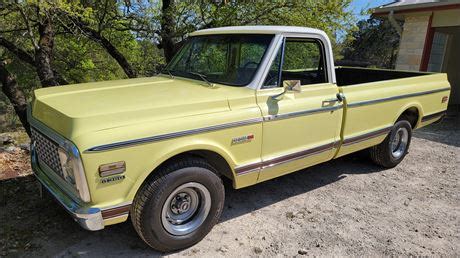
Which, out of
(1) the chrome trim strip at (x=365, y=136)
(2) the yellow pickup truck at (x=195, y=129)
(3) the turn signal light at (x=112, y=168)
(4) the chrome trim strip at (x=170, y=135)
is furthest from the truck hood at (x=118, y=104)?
(1) the chrome trim strip at (x=365, y=136)

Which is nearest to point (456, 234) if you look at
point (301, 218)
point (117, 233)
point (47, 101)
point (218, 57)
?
point (301, 218)

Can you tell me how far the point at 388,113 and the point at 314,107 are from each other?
154 cm

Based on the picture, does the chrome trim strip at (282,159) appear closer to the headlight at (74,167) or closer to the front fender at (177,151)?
the front fender at (177,151)

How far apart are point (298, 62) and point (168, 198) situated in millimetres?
2837

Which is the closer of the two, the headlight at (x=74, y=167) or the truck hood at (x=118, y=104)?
the headlight at (x=74, y=167)

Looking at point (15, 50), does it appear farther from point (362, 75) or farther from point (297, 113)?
point (362, 75)

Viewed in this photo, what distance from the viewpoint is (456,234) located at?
357 centimetres

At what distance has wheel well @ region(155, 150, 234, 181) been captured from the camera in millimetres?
2984

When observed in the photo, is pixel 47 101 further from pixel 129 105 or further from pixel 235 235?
pixel 235 235

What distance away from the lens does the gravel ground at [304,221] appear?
3.20 metres

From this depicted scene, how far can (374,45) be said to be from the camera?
32.3 meters

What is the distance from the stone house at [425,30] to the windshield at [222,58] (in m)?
6.49

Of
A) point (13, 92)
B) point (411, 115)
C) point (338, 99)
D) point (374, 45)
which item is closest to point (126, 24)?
point (13, 92)

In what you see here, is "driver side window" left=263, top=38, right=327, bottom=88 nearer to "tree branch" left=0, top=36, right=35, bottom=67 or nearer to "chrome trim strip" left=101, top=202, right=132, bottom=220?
"chrome trim strip" left=101, top=202, right=132, bottom=220
